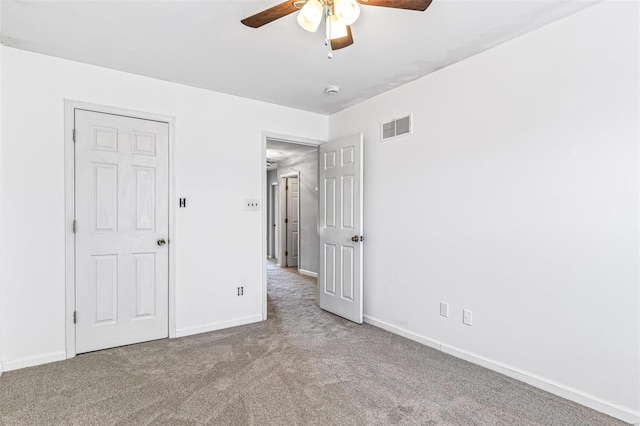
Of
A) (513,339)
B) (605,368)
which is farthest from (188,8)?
(605,368)

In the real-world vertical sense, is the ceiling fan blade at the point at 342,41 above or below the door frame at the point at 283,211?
above

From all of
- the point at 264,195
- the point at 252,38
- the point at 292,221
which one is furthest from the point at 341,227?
the point at 292,221

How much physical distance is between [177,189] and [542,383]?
3.39 metres

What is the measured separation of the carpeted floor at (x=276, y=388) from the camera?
2000mm

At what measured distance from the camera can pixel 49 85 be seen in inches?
109

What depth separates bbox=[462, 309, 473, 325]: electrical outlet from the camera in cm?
278

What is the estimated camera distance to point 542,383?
2.32 metres

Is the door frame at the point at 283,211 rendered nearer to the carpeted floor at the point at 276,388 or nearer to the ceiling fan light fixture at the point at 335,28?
the carpeted floor at the point at 276,388

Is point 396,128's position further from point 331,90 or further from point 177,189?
point 177,189

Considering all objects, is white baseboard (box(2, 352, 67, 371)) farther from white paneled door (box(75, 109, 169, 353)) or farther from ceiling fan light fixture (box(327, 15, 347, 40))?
ceiling fan light fixture (box(327, 15, 347, 40))

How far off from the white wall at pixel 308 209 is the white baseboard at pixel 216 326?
9.40 feet

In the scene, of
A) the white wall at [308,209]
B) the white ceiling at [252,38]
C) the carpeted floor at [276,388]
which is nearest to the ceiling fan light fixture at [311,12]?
the white ceiling at [252,38]

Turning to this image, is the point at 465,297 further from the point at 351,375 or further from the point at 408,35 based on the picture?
the point at 408,35

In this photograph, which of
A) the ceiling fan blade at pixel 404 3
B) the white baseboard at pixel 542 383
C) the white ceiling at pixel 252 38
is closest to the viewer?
the ceiling fan blade at pixel 404 3
